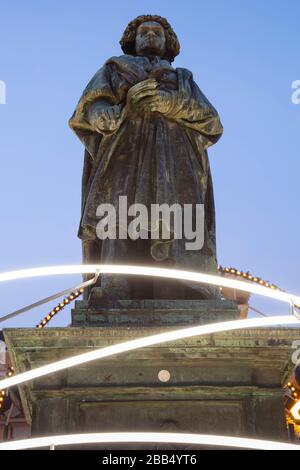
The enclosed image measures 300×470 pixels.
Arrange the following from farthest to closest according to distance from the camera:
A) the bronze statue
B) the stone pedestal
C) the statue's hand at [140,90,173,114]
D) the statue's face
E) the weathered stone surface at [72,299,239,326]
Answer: the statue's face
the statue's hand at [140,90,173,114]
the bronze statue
the weathered stone surface at [72,299,239,326]
the stone pedestal

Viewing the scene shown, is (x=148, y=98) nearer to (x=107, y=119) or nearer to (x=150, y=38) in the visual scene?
(x=107, y=119)

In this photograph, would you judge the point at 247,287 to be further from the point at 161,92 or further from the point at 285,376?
the point at 161,92

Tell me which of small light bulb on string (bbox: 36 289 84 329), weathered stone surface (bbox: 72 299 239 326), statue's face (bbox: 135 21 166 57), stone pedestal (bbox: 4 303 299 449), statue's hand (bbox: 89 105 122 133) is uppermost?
statue's face (bbox: 135 21 166 57)

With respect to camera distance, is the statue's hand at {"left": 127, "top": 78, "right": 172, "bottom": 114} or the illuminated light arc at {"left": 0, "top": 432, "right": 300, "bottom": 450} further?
the statue's hand at {"left": 127, "top": 78, "right": 172, "bottom": 114}

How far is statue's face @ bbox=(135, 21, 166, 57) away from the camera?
25.3 feet

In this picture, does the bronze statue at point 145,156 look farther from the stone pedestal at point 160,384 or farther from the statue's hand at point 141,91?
the stone pedestal at point 160,384

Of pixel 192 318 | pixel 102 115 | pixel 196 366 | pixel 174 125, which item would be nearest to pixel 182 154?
pixel 174 125

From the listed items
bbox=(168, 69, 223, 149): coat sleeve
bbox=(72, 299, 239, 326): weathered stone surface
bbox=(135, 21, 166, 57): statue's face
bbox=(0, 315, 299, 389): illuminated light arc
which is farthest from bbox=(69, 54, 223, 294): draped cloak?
bbox=(0, 315, 299, 389): illuminated light arc

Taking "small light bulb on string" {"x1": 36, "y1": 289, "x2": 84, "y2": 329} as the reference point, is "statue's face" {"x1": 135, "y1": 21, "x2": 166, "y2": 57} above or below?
above

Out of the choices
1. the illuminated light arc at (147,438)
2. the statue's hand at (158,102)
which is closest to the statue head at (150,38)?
the statue's hand at (158,102)

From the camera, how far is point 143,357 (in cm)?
544

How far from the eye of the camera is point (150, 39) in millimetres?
7715

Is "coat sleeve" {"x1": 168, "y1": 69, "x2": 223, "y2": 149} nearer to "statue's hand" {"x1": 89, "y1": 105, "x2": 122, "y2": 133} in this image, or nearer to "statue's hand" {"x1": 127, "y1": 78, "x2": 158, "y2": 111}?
"statue's hand" {"x1": 127, "y1": 78, "x2": 158, "y2": 111}

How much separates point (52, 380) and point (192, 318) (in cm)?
115
